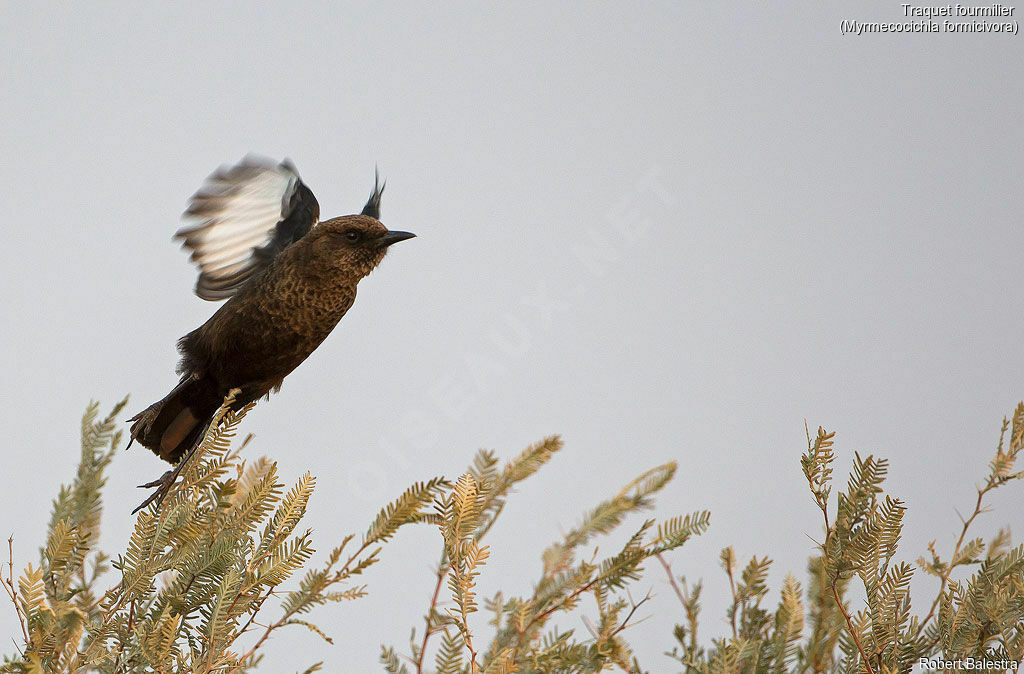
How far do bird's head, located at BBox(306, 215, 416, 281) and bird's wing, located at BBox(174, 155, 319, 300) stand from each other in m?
0.54

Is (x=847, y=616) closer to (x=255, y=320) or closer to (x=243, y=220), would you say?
(x=255, y=320)

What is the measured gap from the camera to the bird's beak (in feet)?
9.69

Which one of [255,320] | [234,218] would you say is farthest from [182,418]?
[234,218]

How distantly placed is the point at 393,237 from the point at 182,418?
0.83 metres

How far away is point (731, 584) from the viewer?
1736 mm

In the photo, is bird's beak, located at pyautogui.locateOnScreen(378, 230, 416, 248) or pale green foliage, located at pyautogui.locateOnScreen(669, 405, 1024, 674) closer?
pale green foliage, located at pyautogui.locateOnScreen(669, 405, 1024, 674)

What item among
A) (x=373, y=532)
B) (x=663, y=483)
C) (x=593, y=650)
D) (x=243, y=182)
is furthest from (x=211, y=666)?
(x=243, y=182)

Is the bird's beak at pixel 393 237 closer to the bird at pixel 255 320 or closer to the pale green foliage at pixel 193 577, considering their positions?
the bird at pixel 255 320

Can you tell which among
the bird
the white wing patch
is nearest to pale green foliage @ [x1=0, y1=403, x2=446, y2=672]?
the bird

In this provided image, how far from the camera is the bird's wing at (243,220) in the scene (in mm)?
3375

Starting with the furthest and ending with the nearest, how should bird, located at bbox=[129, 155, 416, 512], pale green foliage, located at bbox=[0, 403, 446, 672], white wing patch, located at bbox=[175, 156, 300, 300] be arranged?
1. white wing patch, located at bbox=[175, 156, 300, 300]
2. bird, located at bbox=[129, 155, 416, 512]
3. pale green foliage, located at bbox=[0, 403, 446, 672]

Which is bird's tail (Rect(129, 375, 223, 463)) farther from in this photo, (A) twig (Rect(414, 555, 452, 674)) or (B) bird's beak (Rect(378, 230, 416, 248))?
(A) twig (Rect(414, 555, 452, 674))

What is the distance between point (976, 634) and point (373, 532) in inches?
36.7

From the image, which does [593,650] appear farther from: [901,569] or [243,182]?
[243,182]
